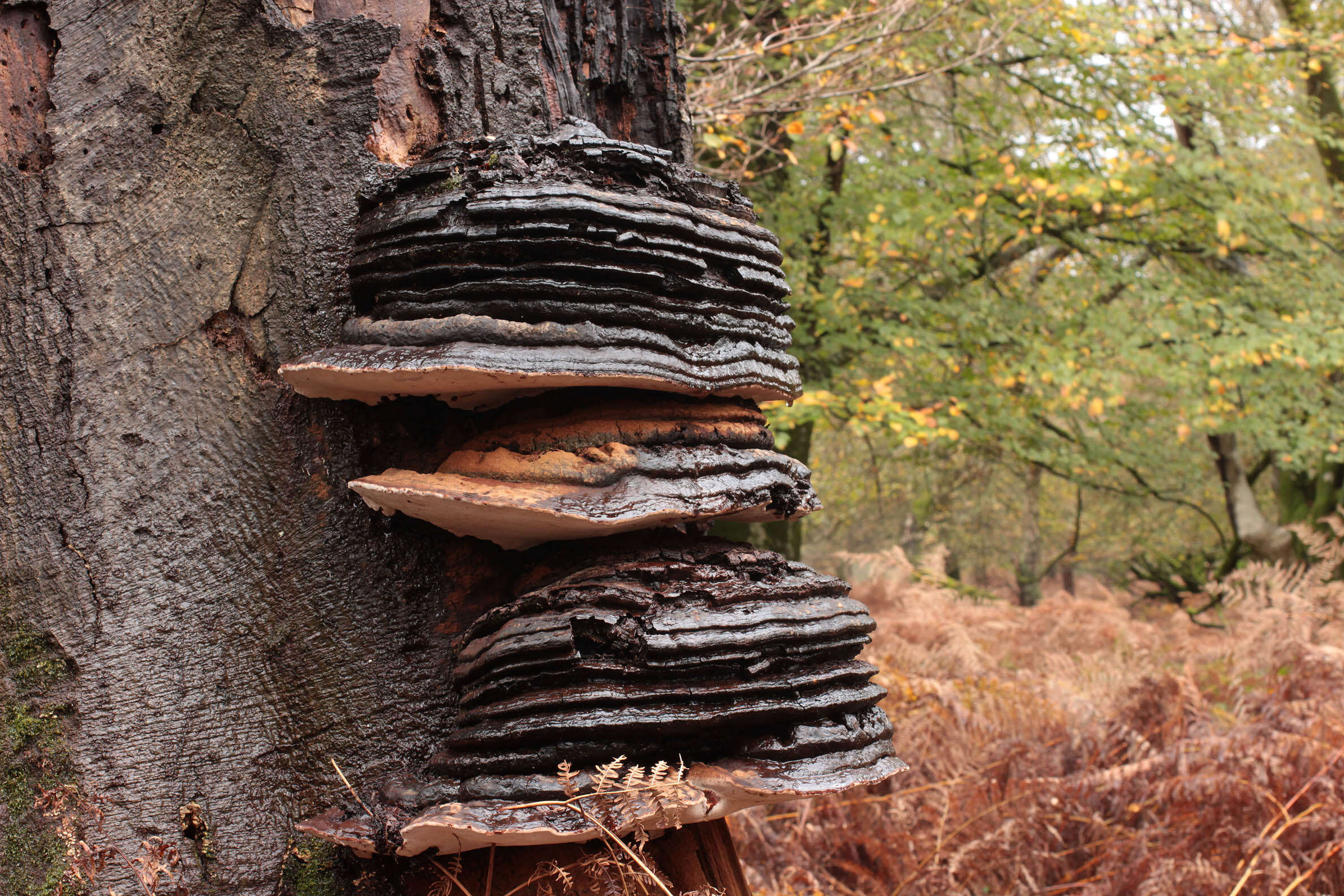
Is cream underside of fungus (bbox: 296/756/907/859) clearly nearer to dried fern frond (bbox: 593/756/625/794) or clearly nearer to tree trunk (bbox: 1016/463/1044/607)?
dried fern frond (bbox: 593/756/625/794)

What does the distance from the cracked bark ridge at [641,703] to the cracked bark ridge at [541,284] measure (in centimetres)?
29

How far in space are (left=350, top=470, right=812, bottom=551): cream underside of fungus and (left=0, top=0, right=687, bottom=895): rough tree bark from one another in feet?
0.46

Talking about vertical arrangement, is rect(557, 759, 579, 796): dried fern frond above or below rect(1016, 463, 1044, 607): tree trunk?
above

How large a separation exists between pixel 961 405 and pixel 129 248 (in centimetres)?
748

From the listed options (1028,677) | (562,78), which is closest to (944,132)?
(1028,677)

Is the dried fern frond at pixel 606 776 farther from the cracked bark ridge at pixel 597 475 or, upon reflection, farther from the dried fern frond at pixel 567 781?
the cracked bark ridge at pixel 597 475

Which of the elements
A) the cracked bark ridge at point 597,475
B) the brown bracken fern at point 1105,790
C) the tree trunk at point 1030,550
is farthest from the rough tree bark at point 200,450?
the tree trunk at point 1030,550

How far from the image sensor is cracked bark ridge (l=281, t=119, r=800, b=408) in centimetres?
117

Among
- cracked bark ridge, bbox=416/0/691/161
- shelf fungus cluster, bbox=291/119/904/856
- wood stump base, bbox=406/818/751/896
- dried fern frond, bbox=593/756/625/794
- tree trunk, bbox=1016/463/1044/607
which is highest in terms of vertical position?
cracked bark ridge, bbox=416/0/691/161

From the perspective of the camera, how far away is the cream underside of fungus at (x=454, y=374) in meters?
1.14

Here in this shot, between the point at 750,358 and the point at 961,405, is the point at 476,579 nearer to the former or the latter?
the point at 750,358

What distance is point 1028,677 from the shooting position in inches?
246

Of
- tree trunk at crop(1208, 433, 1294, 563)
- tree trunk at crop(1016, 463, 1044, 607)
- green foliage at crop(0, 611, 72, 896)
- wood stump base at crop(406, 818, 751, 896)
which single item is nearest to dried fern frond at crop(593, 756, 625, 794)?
wood stump base at crop(406, 818, 751, 896)

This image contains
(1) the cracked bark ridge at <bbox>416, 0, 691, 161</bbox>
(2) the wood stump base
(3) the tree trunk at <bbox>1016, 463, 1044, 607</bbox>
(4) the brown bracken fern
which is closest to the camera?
(2) the wood stump base
